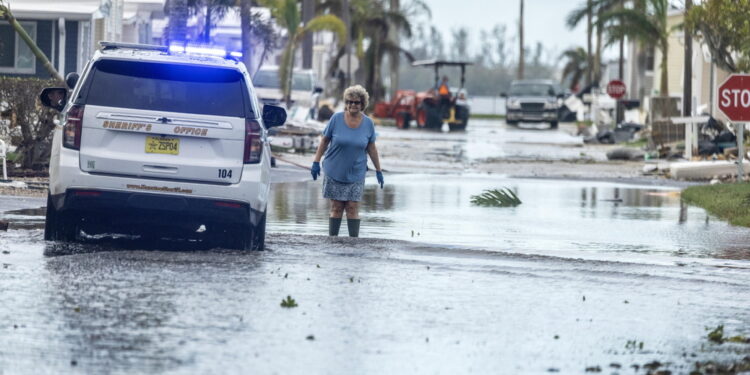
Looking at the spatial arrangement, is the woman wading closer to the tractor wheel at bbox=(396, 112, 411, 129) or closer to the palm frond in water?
the palm frond in water

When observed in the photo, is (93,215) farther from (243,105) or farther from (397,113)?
(397,113)

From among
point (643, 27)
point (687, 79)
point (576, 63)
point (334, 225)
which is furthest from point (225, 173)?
point (576, 63)

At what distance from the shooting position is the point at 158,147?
1257 centimetres

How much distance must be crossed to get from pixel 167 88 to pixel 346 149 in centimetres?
246

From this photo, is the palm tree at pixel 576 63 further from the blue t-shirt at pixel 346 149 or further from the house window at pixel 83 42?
the blue t-shirt at pixel 346 149

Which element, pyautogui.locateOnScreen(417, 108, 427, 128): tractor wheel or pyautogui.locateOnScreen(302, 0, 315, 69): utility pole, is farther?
pyautogui.locateOnScreen(302, 0, 315, 69): utility pole

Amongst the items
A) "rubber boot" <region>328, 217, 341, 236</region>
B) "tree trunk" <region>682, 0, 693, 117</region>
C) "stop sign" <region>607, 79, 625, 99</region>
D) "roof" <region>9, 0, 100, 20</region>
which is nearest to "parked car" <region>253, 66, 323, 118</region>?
"stop sign" <region>607, 79, 625, 99</region>

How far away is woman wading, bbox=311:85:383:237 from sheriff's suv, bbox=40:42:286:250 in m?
1.78

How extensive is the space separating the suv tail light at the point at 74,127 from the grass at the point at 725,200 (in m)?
8.80

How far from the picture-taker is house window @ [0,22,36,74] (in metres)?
36.1

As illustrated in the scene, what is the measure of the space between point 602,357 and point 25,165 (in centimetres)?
1491

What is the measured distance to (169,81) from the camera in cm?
1269

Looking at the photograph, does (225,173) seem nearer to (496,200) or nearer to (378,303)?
(378,303)

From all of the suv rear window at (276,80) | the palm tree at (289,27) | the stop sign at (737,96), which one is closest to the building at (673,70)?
the palm tree at (289,27)
